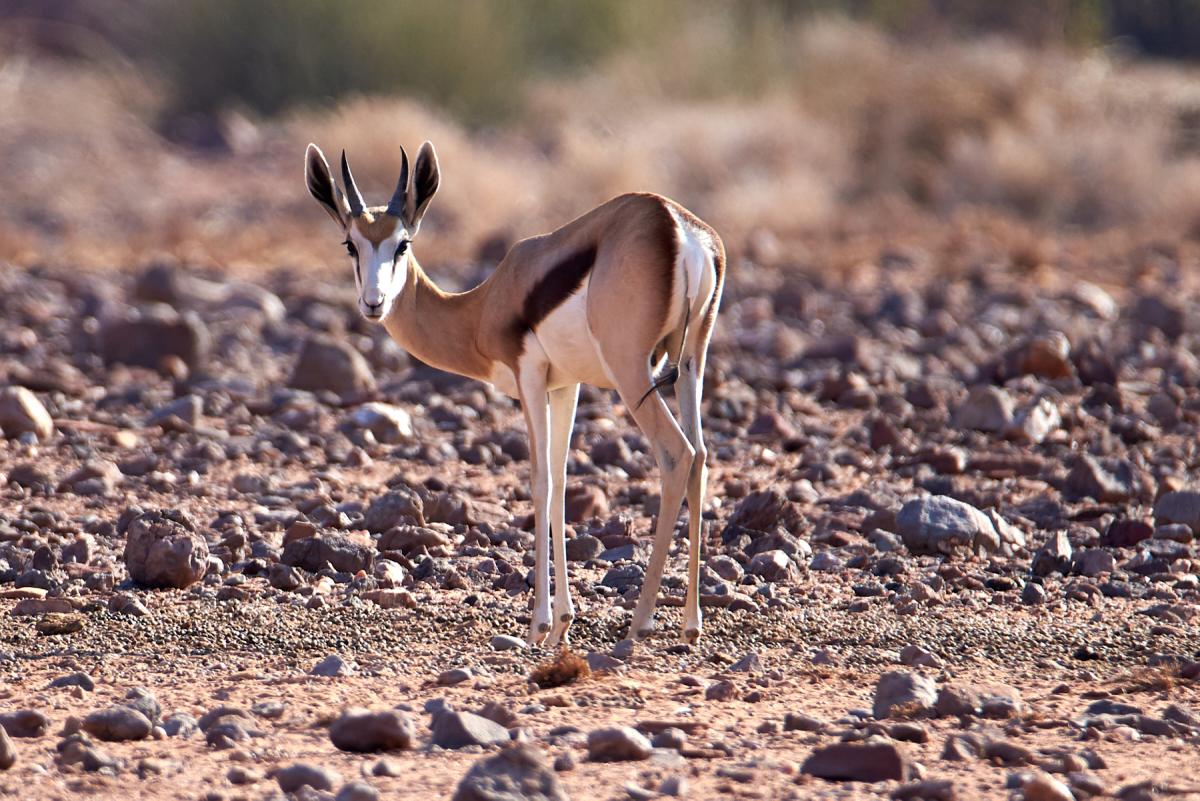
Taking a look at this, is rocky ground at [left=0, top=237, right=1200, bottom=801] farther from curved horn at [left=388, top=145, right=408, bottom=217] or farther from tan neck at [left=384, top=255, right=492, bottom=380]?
curved horn at [left=388, top=145, right=408, bottom=217]

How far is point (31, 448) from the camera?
8586mm

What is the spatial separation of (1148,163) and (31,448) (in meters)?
15.8

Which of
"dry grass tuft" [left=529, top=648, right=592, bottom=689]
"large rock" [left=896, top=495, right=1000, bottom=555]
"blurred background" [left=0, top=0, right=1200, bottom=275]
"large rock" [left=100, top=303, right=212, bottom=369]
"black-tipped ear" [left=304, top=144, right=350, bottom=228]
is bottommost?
"dry grass tuft" [left=529, top=648, right=592, bottom=689]

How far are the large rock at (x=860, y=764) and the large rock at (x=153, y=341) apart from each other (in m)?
7.60

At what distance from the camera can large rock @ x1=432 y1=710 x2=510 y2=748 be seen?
14.5 feet

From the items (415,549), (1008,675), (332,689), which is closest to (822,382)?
(415,549)

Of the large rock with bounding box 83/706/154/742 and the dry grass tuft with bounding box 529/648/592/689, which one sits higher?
the dry grass tuft with bounding box 529/648/592/689

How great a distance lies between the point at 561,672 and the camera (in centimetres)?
500

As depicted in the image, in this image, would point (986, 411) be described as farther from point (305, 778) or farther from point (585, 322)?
point (305, 778)

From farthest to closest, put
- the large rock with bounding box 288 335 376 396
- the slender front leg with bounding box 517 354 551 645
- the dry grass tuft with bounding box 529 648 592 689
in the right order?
1. the large rock with bounding box 288 335 376 396
2. the slender front leg with bounding box 517 354 551 645
3. the dry grass tuft with bounding box 529 648 592 689

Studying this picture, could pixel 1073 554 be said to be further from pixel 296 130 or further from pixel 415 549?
pixel 296 130

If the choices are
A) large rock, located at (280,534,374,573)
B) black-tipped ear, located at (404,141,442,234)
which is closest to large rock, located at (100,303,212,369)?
large rock, located at (280,534,374,573)

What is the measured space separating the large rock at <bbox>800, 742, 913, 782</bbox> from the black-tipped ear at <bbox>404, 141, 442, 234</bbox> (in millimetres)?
2477

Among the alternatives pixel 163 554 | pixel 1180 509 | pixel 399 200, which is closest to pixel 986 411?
pixel 1180 509
